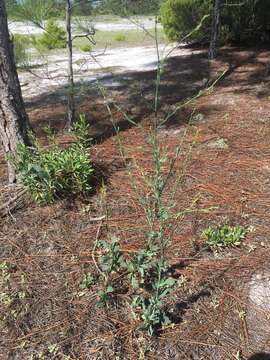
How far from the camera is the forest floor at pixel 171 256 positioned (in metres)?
1.90

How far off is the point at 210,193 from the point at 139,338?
1.44 m

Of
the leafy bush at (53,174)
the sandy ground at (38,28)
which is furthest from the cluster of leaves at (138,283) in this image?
the sandy ground at (38,28)

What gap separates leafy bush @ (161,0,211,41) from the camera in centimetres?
818

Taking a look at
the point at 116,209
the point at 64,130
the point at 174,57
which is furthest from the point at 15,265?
the point at 174,57

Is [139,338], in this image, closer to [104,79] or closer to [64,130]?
[64,130]

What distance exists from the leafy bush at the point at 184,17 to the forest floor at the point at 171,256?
458cm

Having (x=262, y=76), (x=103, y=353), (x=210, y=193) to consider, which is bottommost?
(x=103, y=353)

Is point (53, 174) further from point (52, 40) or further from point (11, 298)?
point (52, 40)

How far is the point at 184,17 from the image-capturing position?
8.62m

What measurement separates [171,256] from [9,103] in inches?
71.9

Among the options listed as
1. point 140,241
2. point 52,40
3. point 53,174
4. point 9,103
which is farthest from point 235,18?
point 140,241

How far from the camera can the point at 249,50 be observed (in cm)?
754

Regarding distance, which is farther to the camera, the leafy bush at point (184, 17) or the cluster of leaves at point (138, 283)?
the leafy bush at point (184, 17)

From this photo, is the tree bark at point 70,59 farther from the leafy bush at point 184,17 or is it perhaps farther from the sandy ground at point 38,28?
the leafy bush at point 184,17
